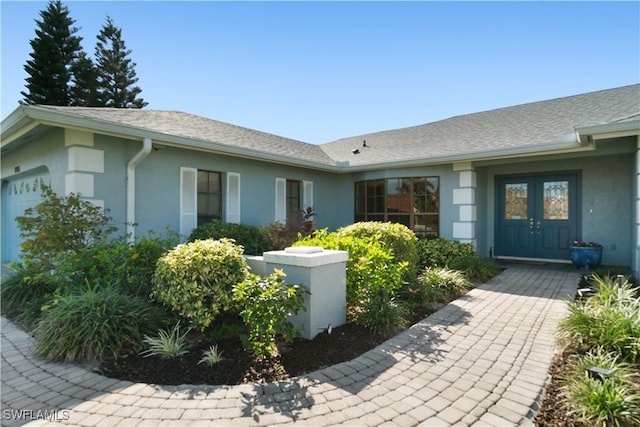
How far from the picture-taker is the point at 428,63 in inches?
328

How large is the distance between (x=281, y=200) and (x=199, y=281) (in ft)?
17.9

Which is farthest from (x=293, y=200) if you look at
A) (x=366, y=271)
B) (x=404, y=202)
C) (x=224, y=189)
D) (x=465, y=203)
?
(x=366, y=271)

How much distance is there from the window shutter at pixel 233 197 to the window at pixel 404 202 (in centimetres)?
419

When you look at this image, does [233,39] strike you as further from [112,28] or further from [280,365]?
[112,28]

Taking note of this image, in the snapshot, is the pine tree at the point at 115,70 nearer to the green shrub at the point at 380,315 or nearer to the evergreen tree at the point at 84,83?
the evergreen tree at the point at 84,83

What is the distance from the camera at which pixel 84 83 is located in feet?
70.6

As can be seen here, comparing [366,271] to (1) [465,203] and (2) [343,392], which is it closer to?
(2) [343,392]

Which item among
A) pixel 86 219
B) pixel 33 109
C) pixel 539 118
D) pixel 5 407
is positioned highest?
pixel 539 118

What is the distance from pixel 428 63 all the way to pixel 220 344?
26.7 ft

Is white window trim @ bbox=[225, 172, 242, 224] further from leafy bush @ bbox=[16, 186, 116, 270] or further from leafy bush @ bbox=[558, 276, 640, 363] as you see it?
leafy bush @ bbox=[558, 276, 640, 363]

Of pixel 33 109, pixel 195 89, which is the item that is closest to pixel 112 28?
pixel 195 89

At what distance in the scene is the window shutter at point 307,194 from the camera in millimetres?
9797

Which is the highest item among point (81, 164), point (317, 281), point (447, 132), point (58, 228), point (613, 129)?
point (447, 132)

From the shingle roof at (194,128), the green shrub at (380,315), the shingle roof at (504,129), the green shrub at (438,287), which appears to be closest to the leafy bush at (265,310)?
the green shrub at (380,315)
